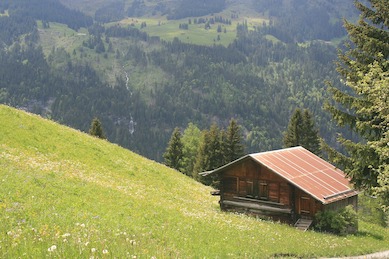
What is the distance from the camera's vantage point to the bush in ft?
123

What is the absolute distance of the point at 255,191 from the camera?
138 feet

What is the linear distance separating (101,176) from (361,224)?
1215 inches

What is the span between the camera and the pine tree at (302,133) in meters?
83.4

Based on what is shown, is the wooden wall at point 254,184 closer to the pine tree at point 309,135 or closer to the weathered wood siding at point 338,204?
the weathered wood siding at point 338,204

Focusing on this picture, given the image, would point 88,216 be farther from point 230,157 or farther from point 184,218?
point 230,157


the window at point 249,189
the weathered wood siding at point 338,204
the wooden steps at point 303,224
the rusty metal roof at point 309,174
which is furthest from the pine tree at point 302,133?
the wooden steps at point 303,224

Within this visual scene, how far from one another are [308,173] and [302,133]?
4238 centimetres

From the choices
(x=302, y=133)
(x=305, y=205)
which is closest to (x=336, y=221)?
(x=305, y=205)

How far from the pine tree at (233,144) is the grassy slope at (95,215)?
124 feet

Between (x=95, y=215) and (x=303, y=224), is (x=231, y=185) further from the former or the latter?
(x=95, y=215)

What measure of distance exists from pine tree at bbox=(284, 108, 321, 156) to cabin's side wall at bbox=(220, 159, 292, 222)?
141 ft

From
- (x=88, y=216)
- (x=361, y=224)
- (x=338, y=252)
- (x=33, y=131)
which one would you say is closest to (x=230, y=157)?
(x=361, y=224)

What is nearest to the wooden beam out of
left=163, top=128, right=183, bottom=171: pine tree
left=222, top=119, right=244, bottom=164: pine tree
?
left=222, top=119, right=244, bottom=164: pine tree

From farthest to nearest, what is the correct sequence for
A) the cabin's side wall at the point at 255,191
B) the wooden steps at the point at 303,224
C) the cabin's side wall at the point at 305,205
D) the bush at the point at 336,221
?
the cabin's side wall at the point at 255,191 < the cabin's side wall at the point at 305,205 < the wooden steps at the point at 303,224 < the bush at the point at 336,221
